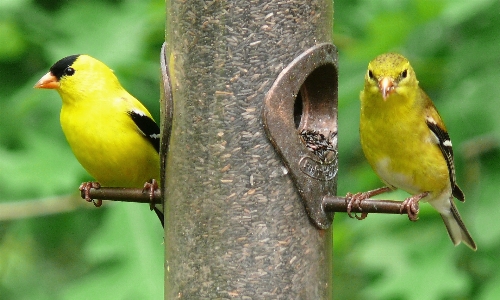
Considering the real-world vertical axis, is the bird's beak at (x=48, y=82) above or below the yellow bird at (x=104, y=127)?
above

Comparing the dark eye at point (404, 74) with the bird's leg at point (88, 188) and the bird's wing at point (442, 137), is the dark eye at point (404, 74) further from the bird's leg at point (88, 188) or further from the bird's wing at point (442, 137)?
the bird's leg at point (88, 188)

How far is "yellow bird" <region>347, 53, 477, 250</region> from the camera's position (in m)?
4.64

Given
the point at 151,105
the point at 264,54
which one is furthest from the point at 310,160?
the point at 151,105

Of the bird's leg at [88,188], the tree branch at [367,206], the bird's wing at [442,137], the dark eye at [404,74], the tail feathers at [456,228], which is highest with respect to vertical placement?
the dark eye at [404,74]

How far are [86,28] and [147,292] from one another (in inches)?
65.9

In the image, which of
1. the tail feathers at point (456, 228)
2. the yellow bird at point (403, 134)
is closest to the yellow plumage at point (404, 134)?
the yellow bird at point (403, 134)

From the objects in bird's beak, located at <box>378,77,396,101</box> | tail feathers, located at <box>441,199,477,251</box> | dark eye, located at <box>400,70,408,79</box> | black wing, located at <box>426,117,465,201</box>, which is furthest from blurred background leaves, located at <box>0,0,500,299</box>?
bird's beak, located at <box>378,77,396,101</box>

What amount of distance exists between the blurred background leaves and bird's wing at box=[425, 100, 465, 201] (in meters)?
0.28

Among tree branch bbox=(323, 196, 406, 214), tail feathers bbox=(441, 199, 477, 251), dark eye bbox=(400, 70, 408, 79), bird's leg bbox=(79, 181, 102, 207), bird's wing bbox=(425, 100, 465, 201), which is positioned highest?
dark eye bbox=(400, 70, 408, 79)

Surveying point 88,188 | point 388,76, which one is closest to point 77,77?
point 88,188

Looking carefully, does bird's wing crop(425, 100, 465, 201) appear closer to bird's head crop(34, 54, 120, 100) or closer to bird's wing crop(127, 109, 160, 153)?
bird's wing crop(127, 109, 160, 153)

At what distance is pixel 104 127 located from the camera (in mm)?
5184

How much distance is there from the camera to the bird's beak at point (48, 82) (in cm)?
522

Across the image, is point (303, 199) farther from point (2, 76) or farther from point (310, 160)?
point (2, 76)
